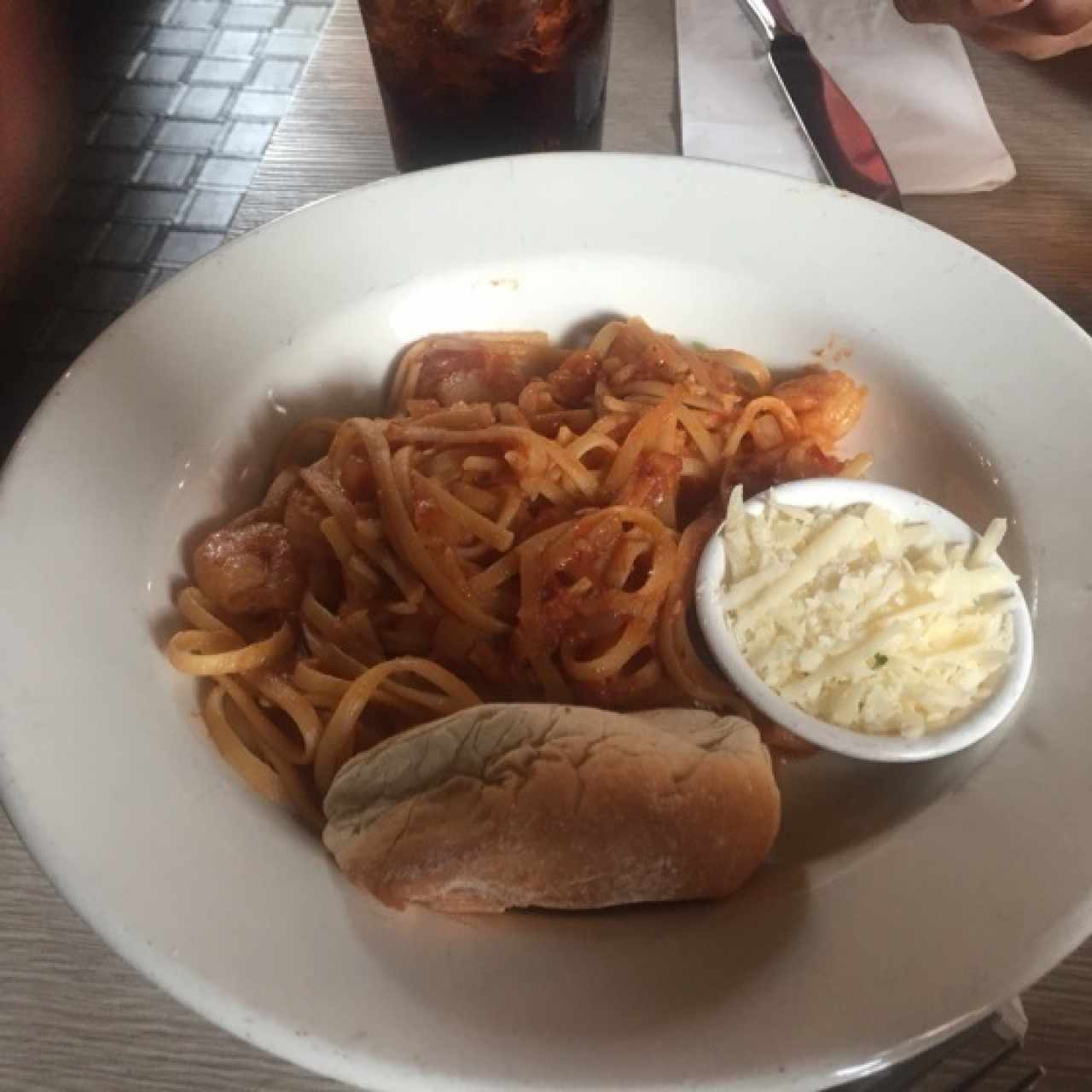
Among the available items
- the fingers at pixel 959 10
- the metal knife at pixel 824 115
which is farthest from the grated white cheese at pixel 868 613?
the fingers at pixel 959 10

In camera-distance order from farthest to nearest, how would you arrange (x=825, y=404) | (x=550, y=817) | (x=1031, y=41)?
(x=1031, y=41) < (x=825, y=404) < (x=550, y=817)

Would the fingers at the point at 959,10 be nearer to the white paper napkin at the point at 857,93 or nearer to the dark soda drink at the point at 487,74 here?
the white paper napkin at the point at 857,93

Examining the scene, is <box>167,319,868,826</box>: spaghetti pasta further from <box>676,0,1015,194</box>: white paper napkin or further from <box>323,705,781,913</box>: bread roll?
<box>676,0,1015,194</box>: white paper napkin

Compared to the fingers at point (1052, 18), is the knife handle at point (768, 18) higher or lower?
lower

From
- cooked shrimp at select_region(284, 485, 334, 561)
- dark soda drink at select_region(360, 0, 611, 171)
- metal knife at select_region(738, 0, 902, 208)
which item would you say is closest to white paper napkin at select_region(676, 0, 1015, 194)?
metal knife at select_region(738, 0, 902, 208)

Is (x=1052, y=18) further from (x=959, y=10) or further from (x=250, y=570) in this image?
(x=250, y=570)

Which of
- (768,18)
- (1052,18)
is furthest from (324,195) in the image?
(1052,18)

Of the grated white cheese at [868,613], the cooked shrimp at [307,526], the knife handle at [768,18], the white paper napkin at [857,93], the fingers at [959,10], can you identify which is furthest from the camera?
the knife handle at [768,18]
